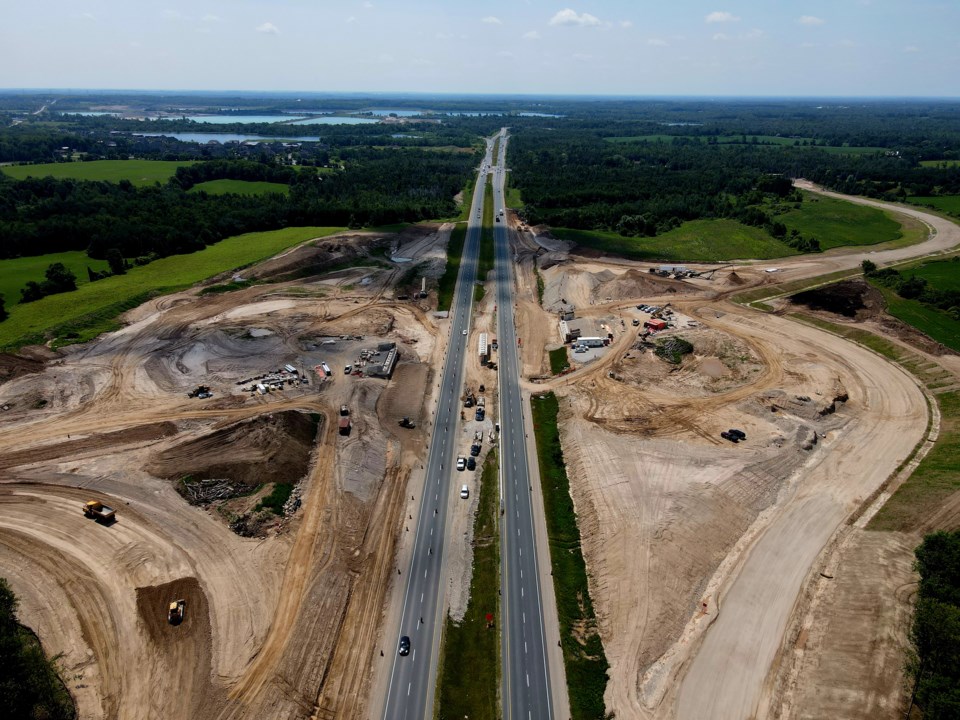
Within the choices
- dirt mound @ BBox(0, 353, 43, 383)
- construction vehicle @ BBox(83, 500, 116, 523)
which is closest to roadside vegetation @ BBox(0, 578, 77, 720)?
construction vehicle @ BBox(83, 500, 116, 523)

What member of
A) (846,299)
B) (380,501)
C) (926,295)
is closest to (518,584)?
(380,501)

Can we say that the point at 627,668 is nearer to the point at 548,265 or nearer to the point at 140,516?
the point at 140,516

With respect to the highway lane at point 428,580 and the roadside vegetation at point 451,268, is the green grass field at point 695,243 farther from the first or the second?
the highway lane at point 428,580

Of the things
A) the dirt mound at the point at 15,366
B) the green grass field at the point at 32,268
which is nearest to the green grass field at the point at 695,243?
the green grass field at the point at 32,268

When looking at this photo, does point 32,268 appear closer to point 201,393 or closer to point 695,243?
point 201,393

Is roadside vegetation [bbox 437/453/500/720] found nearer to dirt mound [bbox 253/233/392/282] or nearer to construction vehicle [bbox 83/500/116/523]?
construction vehicle [bbox 83/500/116/523]

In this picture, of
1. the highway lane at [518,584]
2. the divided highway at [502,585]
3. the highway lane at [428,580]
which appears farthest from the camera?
the highway lane at [518,584]
